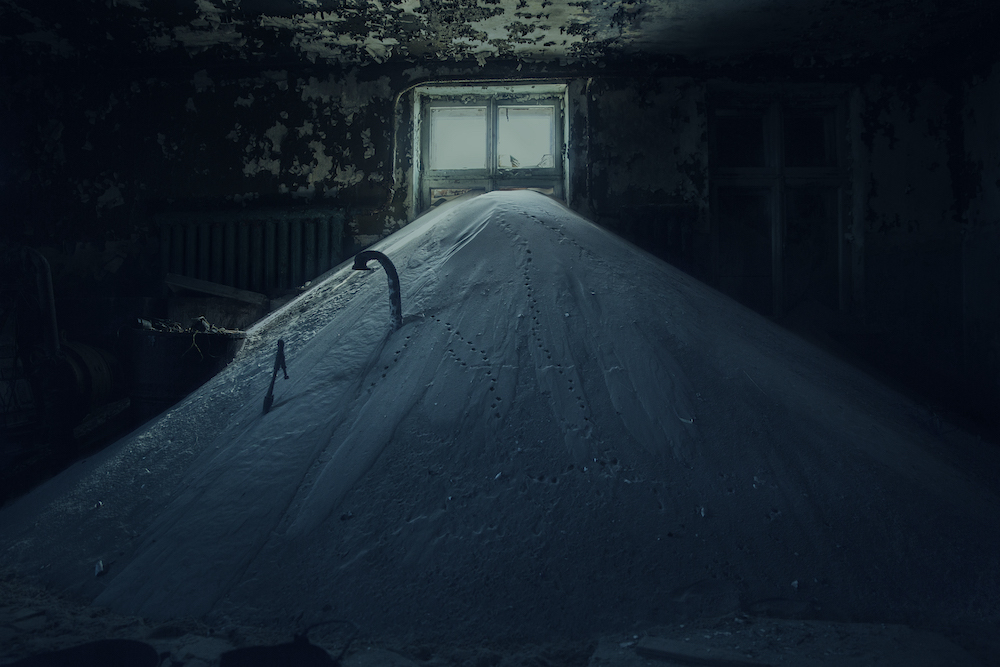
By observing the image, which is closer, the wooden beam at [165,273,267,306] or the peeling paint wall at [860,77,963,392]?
the wooden beam at [165,273,267,306]

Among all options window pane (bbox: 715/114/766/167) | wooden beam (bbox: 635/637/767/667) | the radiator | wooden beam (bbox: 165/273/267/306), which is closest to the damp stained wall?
the radiator

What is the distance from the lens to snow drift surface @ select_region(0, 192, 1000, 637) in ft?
4.31

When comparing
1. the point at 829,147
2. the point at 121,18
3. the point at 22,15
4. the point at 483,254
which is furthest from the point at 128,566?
the point at 829,147

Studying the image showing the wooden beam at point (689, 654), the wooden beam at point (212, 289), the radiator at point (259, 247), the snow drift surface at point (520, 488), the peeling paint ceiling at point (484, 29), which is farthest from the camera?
the radiator at point (259, 247)

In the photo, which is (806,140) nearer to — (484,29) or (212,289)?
(484,29)

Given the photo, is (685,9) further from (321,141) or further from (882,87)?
(321,141)

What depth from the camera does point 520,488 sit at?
1486mm

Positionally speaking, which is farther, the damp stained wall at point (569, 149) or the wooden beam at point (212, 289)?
the damp stained wall at point (569, 149)

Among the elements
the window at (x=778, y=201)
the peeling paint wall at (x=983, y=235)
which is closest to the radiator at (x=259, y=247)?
the window at (x=778, y=201)

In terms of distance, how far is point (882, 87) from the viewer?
14.1ft

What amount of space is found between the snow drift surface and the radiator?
212 centimetres

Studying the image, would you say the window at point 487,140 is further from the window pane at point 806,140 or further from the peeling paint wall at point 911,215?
the peeling paint wall at point 911,215

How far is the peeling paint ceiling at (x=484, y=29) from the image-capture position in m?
3.63

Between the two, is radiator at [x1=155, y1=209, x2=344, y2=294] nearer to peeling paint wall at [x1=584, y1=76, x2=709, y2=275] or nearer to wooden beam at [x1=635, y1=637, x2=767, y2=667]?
peeling paint wall at [x1=584, y1=76, x2=709, y2=275]
